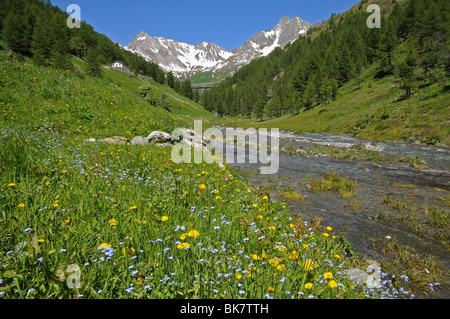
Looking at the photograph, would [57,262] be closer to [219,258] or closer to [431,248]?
[219,258]

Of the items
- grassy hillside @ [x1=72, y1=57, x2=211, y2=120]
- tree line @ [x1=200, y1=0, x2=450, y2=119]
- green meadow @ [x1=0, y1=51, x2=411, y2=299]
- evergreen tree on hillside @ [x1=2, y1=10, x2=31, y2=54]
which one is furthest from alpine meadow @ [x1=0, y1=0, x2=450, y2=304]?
evergreen tree on hillside @ [x1=2, y1=10, x2=31, y2=54]

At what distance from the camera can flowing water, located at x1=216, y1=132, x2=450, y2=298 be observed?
5766 millimetres

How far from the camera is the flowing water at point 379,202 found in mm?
5766

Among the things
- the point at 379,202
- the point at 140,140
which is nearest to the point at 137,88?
the point at 140,140

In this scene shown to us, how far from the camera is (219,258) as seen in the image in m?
3.09

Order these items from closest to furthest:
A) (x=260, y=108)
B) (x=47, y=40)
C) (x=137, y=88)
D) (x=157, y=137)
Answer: (x=157, y=137) → (x=47, y=40) → (x=137, y=88) → (x=260, y=108)

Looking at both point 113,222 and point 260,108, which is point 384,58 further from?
point 113,222

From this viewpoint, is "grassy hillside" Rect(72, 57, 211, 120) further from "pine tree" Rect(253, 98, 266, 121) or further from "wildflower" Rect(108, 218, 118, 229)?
"wildflower" Rect(108, 218, 118, 229)

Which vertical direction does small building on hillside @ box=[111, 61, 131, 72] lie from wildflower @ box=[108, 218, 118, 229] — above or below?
above

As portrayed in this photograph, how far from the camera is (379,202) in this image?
28.0ft

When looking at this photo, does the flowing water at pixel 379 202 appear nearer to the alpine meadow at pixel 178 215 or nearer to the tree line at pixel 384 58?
the alpine meadow at pixel 178 215

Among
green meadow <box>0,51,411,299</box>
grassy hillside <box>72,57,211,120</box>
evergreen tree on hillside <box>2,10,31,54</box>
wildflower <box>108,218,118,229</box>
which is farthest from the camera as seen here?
grassy hillside <box>72,57,211,120</box>

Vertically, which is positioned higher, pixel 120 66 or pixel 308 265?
pixel 120 66
